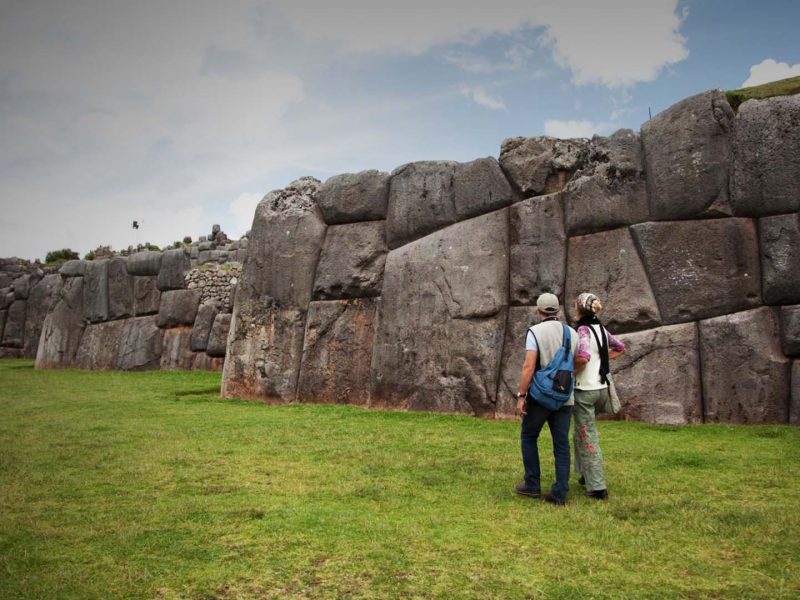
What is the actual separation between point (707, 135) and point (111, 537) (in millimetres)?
9092

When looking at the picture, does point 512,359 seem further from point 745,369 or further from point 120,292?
point 120,292

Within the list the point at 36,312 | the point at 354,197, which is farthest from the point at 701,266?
Answer: the point at 36,312

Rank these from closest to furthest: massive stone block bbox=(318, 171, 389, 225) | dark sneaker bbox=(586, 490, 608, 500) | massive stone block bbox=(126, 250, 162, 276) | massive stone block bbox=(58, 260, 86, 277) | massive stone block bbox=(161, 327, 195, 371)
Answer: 1. dark sneaker bbox=(586, 490, 608, 500)
2. massive stone block bbox=(318, 171, 389, 225)
3. massive stone block bbox=(161, 327, 195, 371)
4. massive stone block bbox=(126, 250, 162, 276)
5. massive stone block bbox=(58, 260, 86, 277)

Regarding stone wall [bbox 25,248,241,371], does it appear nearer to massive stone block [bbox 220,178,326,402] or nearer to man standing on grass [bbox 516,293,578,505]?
massive stone block [bbox 220,178,326,402]

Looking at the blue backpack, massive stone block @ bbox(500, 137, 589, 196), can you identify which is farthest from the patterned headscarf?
massive stone block @ bbox(500, 137, 589, 196)

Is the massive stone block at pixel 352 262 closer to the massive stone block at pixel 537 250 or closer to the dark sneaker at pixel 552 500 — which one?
the massive stone block at pixel 537 250

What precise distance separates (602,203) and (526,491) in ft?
19.3

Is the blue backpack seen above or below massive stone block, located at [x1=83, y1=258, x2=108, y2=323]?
below

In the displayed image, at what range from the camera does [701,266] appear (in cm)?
954

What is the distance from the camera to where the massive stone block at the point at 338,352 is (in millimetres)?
12312

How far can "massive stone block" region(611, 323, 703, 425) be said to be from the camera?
9.34m

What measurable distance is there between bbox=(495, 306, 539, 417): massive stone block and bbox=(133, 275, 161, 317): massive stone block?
580 inches

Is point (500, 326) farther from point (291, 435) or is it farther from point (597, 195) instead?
point (291, 435)

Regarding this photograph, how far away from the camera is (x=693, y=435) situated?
853cm
